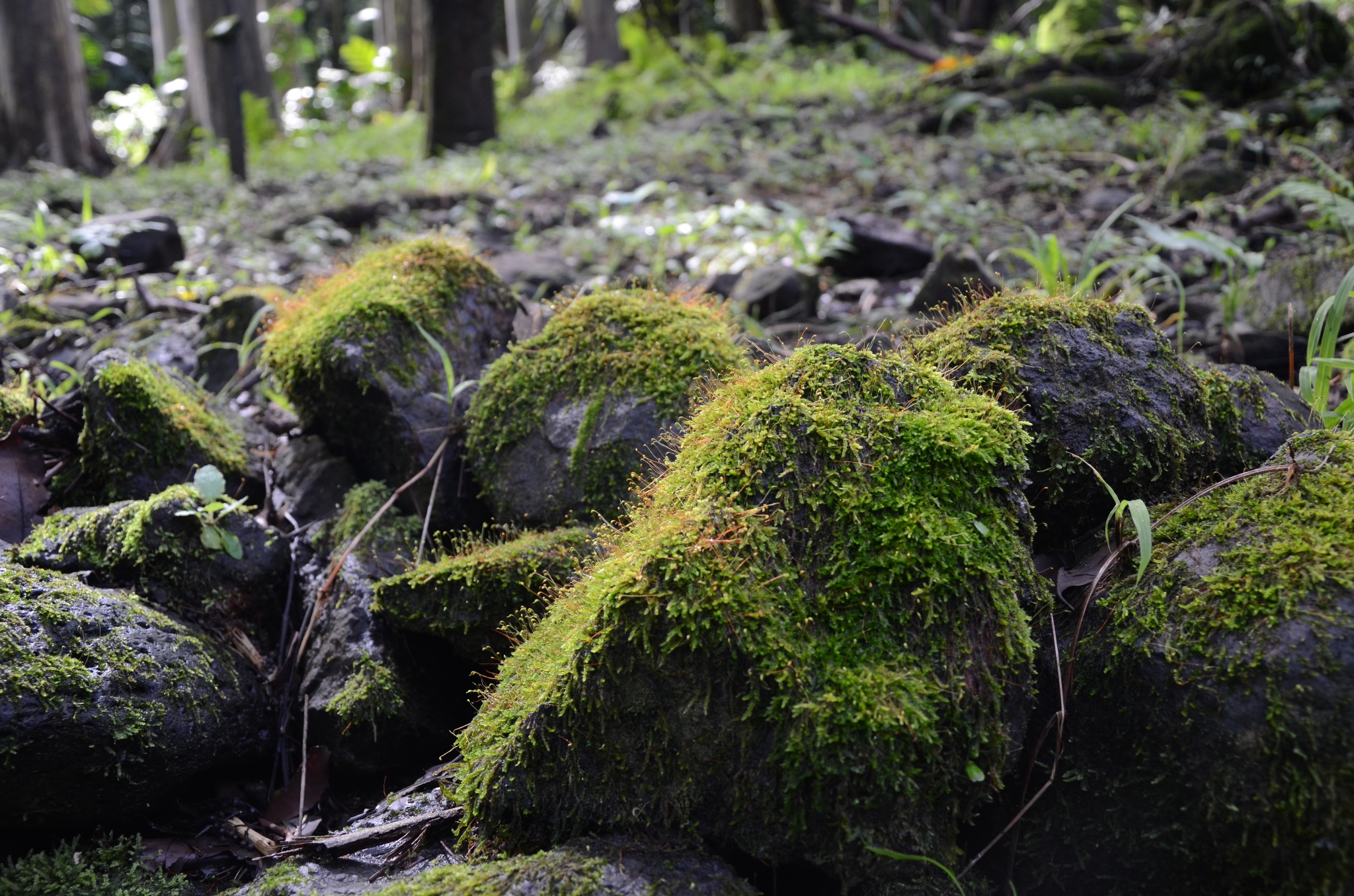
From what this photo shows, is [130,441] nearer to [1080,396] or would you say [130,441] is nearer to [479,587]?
[479,587]

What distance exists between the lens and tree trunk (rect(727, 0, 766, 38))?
1515cm

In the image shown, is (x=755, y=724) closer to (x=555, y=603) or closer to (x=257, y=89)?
(x=555, y=603)

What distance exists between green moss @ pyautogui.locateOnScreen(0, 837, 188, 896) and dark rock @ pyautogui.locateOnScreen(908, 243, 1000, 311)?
341 centimetres

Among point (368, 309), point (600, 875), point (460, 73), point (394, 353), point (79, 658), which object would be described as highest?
point (460, 73)

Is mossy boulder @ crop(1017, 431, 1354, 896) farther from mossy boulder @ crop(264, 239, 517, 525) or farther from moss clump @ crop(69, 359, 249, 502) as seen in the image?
→ moss clump @ crop(69, 359, 249, 502)

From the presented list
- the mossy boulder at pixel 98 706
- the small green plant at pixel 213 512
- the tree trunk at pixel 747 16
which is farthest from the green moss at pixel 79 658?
the tree trunk at pixel 747 16

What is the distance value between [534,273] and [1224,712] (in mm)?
4167

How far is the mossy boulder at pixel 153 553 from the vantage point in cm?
272

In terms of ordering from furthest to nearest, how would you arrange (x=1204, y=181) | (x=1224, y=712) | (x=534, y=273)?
(x=1204, y=181), (x=534, y=273), (x=1224, y=712)

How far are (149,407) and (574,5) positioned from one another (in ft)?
58.6

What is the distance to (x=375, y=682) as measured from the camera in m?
2.57

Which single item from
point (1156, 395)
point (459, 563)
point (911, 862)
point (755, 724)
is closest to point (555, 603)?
point (459, 563)

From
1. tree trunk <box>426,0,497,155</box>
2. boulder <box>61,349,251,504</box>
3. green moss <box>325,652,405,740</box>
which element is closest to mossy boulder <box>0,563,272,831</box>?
green moss <box>325,652,405,740</box>

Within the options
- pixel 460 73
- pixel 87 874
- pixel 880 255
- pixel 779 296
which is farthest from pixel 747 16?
pixel 87 874
